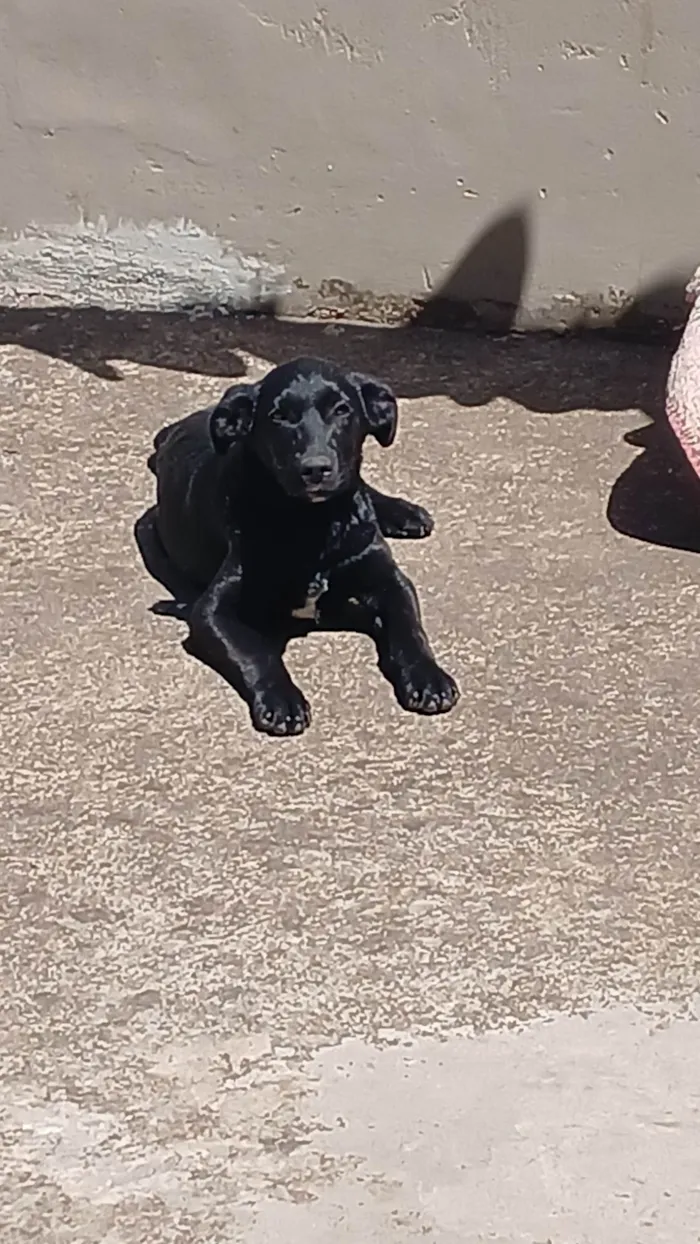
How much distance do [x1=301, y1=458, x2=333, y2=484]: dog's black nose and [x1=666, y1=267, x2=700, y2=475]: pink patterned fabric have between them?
3.61 feet

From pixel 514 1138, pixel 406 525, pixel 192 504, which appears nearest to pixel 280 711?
pixel 192 504

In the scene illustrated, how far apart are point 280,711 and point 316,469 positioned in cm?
50

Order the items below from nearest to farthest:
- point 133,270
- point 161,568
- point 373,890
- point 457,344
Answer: point 373,890 < point 161,568 < point 457,344 < point 133,270

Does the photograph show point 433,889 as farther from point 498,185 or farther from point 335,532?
point 498,185

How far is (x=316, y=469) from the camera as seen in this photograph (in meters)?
4.02

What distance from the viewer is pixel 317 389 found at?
413cm

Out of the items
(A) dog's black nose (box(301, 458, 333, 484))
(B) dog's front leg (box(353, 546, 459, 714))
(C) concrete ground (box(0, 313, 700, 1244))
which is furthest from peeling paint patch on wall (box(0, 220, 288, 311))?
(A) dog's black nose (box(301, 458, 333, 484))

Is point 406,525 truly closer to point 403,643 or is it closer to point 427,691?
point 403,643

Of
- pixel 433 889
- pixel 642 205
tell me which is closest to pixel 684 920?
pixel 433 889

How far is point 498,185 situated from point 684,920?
119 inches

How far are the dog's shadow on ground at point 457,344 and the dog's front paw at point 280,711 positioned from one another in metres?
1.69

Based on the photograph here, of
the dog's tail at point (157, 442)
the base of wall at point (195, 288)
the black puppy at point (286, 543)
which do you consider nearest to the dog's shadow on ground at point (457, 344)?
the base of wall at point (195, 288)

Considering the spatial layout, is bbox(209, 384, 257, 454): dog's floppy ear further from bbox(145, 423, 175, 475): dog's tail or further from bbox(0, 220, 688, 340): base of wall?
bbox(0, 220, 688, 340): base of wall

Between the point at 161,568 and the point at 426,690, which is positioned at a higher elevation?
the point at 426,690
